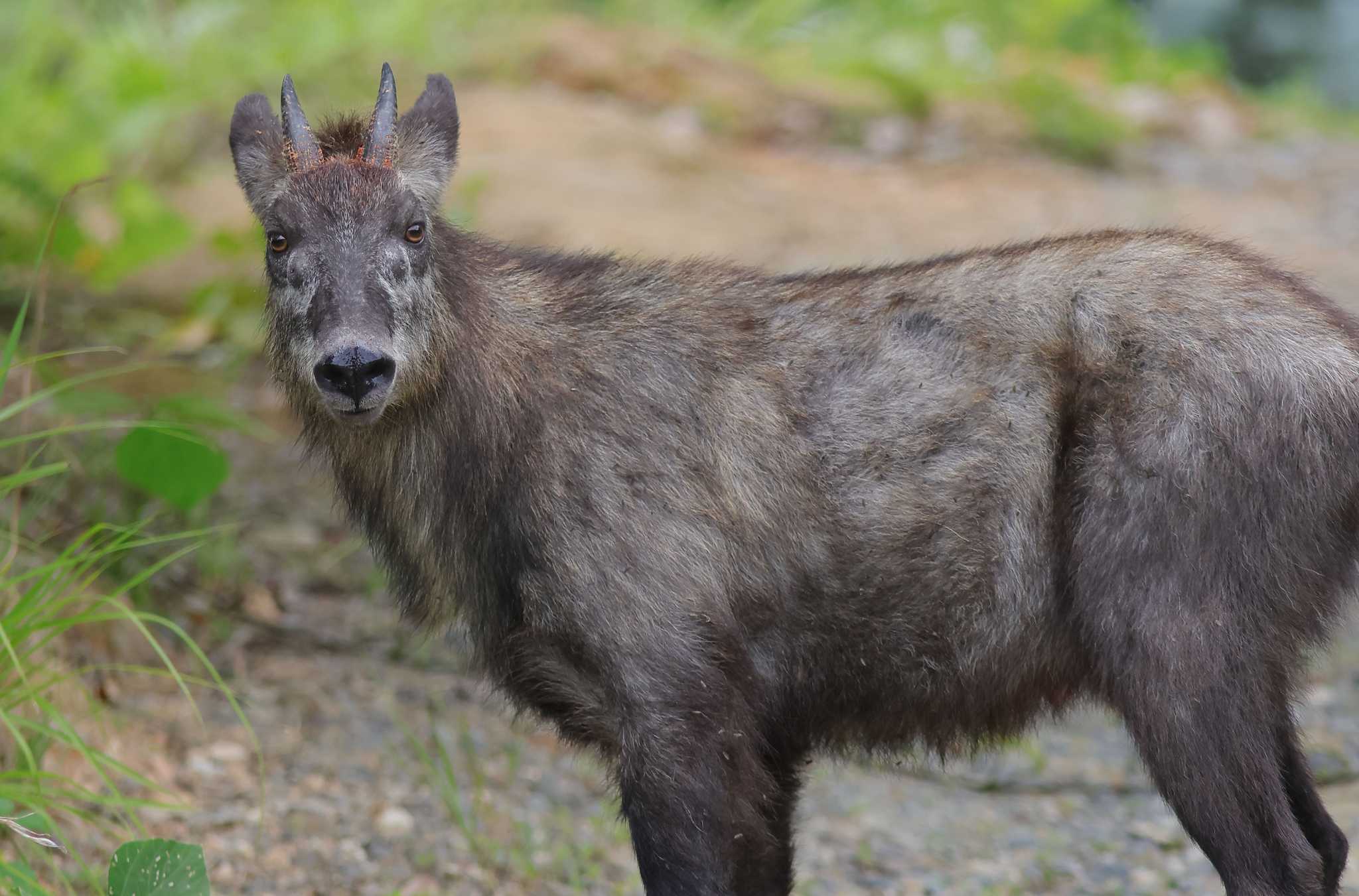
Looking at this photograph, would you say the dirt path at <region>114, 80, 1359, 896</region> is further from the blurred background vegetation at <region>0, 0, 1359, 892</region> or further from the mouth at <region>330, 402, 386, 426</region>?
the mouth at <region>330, 402, 386, 426</region>

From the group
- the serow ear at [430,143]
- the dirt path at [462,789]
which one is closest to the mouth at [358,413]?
the serow ear at [430,143]

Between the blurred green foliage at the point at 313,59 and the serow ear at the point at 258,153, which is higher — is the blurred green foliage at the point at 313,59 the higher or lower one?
the lower one

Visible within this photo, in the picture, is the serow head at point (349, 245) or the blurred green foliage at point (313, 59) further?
the blurred green foliage at point (313, 59)

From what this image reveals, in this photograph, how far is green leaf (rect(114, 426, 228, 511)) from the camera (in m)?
5.20

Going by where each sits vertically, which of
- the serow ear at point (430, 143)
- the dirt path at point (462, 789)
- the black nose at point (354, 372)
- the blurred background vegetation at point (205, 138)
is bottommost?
the dirt path at point (462, 789)

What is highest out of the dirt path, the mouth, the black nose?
the black nose

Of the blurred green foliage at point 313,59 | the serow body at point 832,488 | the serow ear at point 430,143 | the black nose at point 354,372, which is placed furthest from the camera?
the blurred green foliage at point 313,59

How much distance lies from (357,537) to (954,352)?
12.2 feet

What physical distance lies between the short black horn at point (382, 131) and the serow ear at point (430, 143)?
0.06 m

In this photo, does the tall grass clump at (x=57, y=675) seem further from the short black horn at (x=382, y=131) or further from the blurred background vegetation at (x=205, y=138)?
the short black horn at (x=382, y=131)

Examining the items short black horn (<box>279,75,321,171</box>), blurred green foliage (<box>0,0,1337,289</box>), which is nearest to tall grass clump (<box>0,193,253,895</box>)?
short black horn (<box>279,75,321,171</box>)

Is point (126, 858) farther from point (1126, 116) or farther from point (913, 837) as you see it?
point (1126, 116)

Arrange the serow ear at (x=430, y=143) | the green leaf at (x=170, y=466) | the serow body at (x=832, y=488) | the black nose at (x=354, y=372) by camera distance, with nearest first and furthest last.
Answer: the black nose at (x=354, y=372), the serow body at (x=832, y=488), the serow ear at (x=430, y=143), the green leaf at (x=170, y=466)

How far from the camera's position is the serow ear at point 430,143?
4.17 m
